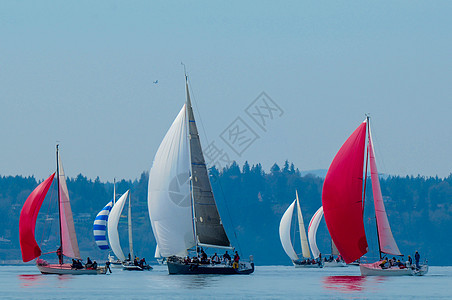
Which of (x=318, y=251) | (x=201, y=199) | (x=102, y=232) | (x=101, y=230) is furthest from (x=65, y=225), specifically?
(x=318, y=251)

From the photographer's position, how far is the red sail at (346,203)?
68062 millimetres

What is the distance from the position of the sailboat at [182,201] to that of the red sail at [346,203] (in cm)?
767

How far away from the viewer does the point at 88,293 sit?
189 ft

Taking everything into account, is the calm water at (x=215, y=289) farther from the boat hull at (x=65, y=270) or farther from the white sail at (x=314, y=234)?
the white sail at (x=314, y=234)

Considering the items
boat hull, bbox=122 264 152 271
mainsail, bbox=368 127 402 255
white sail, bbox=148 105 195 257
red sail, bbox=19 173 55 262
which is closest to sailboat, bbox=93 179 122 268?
boat hull, bbox=122 264 152 271

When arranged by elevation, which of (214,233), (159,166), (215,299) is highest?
(159,166)

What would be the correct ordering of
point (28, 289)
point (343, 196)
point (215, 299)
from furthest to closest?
point (343, 196), point (28, 289), point (215, 299)

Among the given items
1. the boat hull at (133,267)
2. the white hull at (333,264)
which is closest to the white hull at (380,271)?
the boat hull at (133,267)

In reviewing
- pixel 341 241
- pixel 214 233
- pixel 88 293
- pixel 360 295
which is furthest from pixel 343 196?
pixel 88 293

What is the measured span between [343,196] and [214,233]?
30.4 ft

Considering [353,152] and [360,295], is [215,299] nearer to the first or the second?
[360,295]

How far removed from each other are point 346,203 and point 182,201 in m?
10.9

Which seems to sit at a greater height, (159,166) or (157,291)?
(159,166)

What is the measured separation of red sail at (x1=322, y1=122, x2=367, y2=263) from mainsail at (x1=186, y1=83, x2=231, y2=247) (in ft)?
25.5
